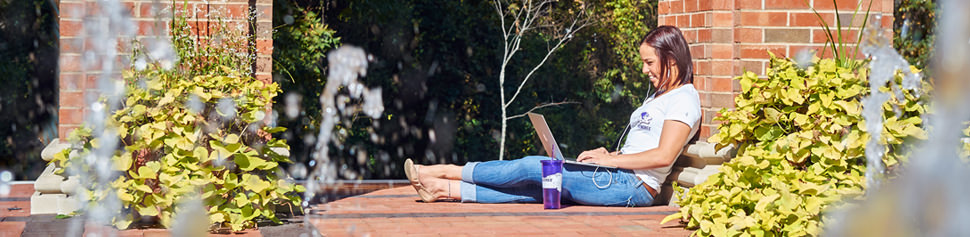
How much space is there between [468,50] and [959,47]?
11.8 metres

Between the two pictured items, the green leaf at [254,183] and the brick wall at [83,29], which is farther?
the brick wall at [83,29]

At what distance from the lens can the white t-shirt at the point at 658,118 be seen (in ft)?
15.8

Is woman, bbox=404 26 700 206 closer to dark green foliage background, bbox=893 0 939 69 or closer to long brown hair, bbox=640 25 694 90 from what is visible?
long brown hair, bbox=640 25 694 90

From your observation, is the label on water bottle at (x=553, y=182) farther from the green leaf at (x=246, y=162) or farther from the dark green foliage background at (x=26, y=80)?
the dark green foliage background at (x=26, y=80)

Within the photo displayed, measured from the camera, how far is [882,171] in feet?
11.5

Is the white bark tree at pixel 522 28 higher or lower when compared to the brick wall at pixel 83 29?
higher

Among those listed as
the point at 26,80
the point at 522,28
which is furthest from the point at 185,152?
the point at 26,80

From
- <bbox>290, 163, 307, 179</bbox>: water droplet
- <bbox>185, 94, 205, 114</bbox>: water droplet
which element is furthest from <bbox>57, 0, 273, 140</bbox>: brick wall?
<bbox>290, 163, 307, 179</bbox>: water droplet

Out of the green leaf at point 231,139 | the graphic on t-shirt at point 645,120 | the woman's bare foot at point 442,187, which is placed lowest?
the woman's bare foot at point 442,187

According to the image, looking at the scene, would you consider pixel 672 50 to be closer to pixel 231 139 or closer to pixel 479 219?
pixel 479 219

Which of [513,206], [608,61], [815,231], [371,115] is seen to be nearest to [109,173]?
[513,206]

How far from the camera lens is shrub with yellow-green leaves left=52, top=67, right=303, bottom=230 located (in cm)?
411

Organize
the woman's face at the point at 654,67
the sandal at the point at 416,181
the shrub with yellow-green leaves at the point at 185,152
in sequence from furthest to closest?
1. the sandal at the point at 416,181
2. the woman's face at the point at 654,67
3. the shrub with yellow-green leaves at the point at 185,152

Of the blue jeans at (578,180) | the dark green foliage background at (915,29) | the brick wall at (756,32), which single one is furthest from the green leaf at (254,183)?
the dark green foliage background at (915,29)
